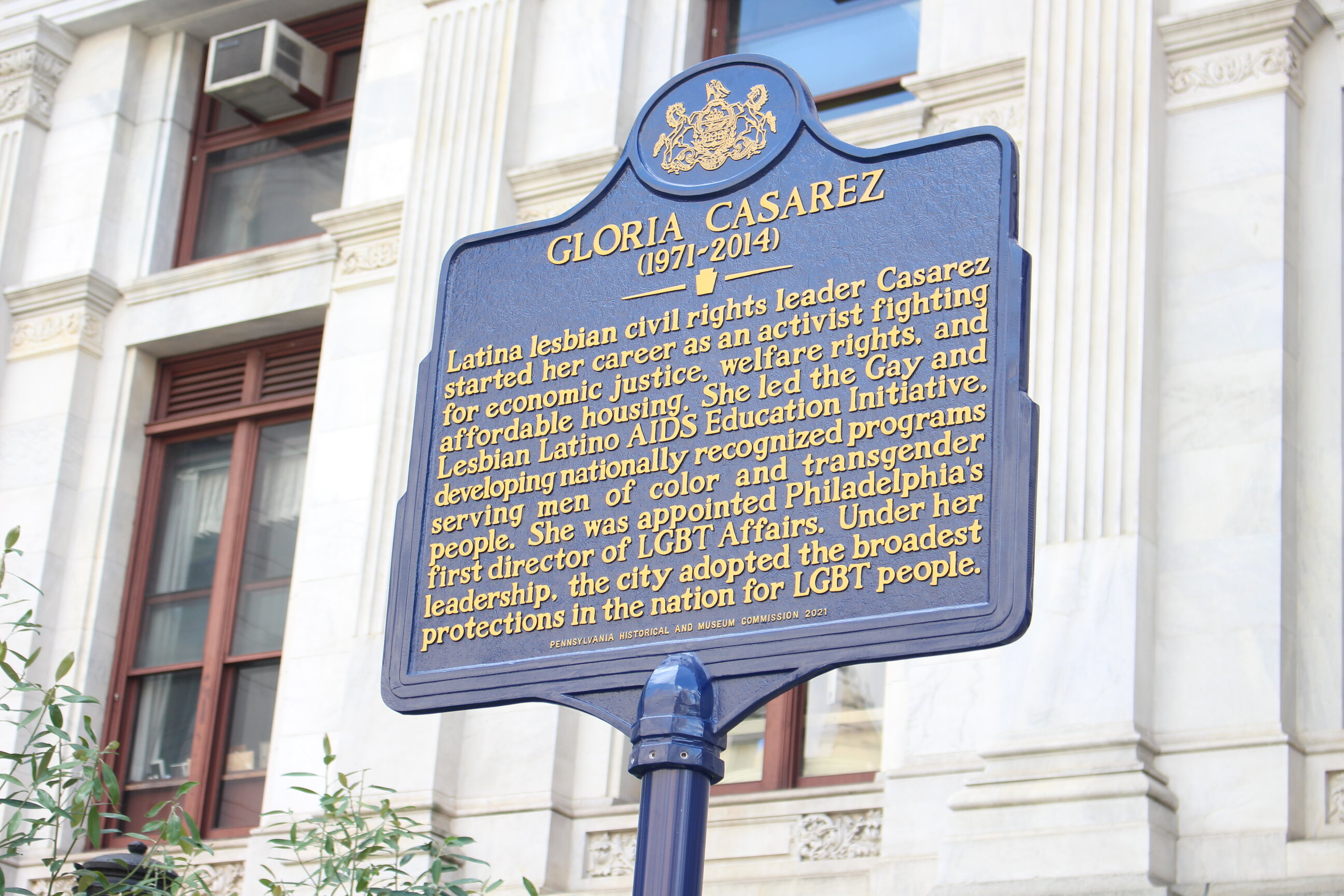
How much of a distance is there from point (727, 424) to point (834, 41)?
8195mm

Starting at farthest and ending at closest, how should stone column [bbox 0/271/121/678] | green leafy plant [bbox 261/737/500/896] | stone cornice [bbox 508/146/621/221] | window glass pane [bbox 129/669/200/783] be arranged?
1. stone column [bbox 0/271/121/678]
2. window glass pane [bbox 129/669/200/783]
3. stone cornice [bbox 508/146/621/221]
4. green leafy plant [bbox 261/737/500/896]

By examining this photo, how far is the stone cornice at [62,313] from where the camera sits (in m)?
17.1

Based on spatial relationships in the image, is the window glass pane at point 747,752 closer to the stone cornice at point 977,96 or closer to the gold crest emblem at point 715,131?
the stone cornice at point 977,96

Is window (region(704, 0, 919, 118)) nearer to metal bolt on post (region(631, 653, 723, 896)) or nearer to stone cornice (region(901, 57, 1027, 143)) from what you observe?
A: stone cornice (region(901, 57, 1027, 143))

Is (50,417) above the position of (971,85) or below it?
below

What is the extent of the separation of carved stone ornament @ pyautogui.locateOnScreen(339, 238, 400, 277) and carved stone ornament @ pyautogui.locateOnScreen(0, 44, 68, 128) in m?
4.07

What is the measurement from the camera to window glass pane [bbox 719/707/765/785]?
13219 mm

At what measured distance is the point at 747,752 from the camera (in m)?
13.3

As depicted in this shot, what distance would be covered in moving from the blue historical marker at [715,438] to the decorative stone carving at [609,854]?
5.11 meters

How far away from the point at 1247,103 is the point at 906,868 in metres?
4.93

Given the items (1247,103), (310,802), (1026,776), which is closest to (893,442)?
(1026,776)

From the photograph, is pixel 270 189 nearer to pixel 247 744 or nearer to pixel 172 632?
pixel 172 632

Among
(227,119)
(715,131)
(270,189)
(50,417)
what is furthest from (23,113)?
(715,131)

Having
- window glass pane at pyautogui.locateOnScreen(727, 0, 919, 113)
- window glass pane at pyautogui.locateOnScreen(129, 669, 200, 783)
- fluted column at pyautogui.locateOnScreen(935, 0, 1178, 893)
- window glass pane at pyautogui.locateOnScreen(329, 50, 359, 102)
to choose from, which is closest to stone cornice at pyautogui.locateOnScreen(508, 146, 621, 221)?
window glass pane at pyautogui.locateOnScreen(727, 0, 919, 113)
